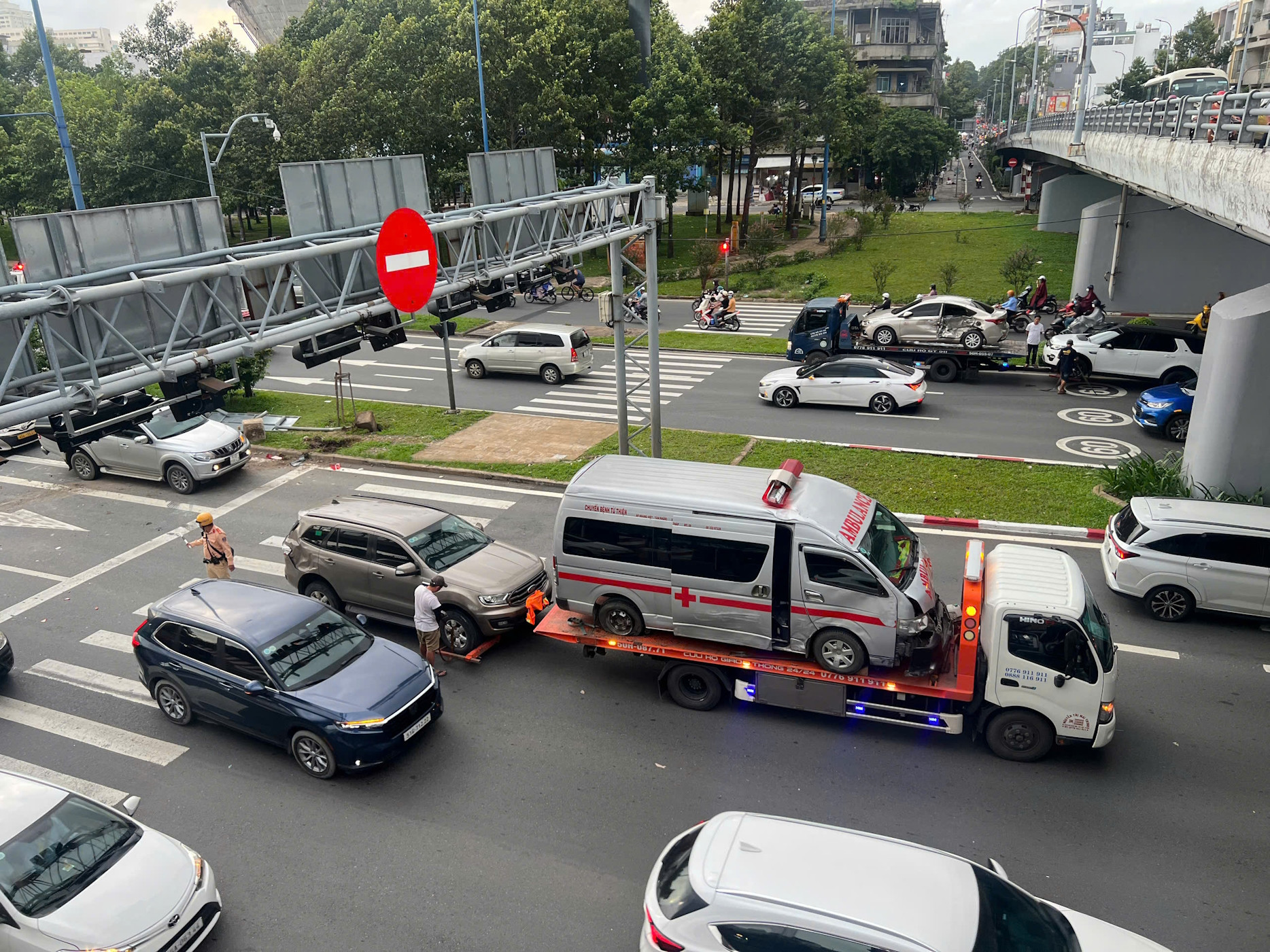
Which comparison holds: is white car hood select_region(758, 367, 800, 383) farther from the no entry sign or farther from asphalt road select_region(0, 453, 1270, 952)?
the no entry sign

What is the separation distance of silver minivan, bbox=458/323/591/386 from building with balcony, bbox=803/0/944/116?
276 ft

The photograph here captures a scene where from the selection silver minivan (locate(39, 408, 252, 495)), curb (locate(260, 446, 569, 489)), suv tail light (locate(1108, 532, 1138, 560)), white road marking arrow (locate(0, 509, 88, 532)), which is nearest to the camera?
suv tail light (locate(1108, 532, 1138, 560))

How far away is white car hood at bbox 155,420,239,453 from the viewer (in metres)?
19.1

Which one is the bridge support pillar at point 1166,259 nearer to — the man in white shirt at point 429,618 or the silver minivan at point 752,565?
the silver minivan at point 752,565

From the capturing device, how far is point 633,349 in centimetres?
3244

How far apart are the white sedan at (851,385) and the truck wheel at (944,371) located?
242 centimetres

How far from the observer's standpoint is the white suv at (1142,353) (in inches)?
907

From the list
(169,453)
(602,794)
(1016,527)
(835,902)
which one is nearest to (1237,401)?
(1016,527)

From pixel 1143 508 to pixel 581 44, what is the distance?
38.6 meters

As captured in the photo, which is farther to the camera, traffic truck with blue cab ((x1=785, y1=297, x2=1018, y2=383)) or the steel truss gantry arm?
traffic truck with blue cab ((x1=785, y1=297, x2=1018, y2=383))

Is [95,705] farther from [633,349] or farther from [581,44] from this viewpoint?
[581,44]

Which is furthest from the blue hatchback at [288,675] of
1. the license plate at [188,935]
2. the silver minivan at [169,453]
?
the silver minivan at [169,453]

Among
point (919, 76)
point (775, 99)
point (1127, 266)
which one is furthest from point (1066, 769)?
point (919, 76)

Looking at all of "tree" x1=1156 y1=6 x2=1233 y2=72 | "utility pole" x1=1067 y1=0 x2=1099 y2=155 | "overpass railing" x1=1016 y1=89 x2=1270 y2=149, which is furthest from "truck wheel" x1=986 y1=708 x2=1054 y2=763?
"tree" x1=1156 y1=6 x2=1233 y2=72
